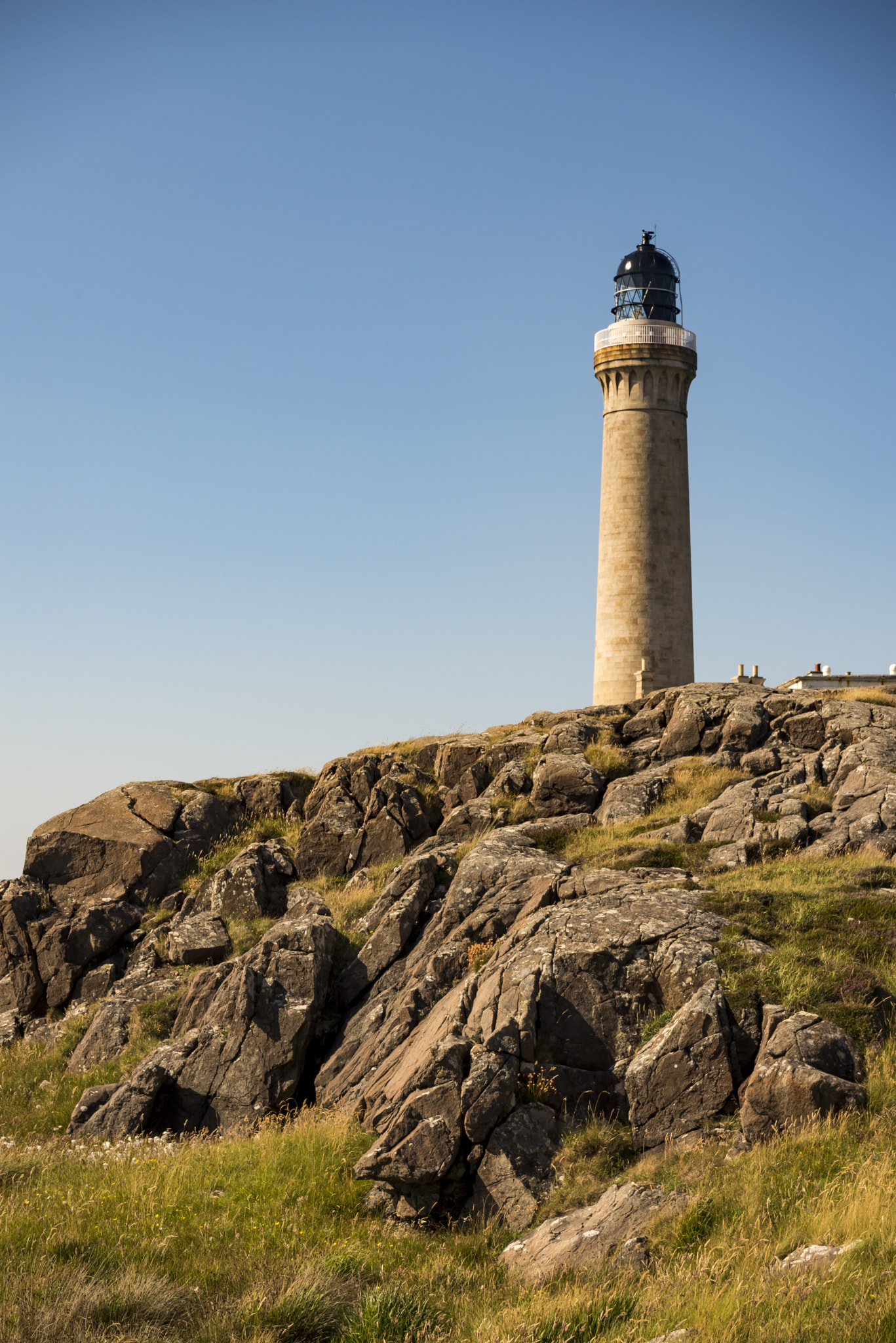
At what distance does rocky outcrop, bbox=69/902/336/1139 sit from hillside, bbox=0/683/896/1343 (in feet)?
0.20

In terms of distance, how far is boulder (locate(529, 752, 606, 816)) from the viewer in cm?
2461

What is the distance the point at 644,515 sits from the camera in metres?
41.2

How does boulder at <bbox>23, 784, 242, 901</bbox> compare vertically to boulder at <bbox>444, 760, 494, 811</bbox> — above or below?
below

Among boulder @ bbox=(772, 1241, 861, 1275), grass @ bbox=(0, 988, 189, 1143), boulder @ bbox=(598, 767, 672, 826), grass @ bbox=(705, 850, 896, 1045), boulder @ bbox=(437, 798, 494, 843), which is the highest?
boulder @ bbox=(598, 767, 672, 826)

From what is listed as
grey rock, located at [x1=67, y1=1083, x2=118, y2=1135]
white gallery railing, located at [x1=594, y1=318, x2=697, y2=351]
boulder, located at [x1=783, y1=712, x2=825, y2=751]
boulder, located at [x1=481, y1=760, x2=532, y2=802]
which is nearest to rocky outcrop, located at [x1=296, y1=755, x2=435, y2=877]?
boulder, located at [x1=481, y1=760, x2=532, y2=802]

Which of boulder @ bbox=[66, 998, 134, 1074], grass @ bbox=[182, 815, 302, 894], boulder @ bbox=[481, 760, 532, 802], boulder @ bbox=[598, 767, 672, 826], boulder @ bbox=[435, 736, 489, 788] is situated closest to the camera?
boulder @ bbox=[66, 998, 134, 1074]

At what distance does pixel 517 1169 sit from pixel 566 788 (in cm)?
1343

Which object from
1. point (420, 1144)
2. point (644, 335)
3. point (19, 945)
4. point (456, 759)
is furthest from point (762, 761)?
point (644, 335)

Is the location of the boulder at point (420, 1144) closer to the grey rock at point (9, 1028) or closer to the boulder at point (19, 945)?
the grey rock at point (9, 1028)

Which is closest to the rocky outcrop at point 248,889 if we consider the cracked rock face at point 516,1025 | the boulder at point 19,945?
the boulder at point 19,945

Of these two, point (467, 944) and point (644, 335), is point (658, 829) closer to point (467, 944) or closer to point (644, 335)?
point (467, 944)

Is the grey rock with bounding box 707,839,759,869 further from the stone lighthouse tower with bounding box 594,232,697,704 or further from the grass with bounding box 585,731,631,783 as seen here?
the stone lighthouse tower with bounding box 594,232,697,704

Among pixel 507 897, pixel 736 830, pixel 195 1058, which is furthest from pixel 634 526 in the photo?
pixel 195 1058

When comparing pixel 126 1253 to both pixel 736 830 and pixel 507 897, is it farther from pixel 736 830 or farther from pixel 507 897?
pixel 736 830
